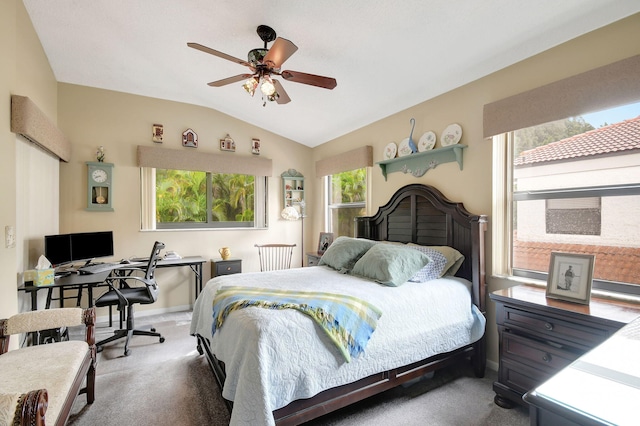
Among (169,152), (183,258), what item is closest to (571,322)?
(183,258)

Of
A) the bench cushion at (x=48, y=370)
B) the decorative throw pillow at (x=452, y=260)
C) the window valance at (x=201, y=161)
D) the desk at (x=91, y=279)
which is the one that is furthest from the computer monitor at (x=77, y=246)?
the decorative throw pillow at (x=452, y=260)

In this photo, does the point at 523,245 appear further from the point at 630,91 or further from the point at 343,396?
the point at 343,396

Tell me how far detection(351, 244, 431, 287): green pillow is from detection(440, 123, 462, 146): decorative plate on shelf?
110cm

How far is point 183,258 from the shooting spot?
13.2ft

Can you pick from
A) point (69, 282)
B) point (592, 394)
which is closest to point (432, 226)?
point (592, 394)

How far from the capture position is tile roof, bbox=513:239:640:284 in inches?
74.4

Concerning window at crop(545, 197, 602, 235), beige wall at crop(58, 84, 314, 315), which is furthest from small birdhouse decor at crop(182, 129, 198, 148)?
window at crop(545, 197, 602, 235)

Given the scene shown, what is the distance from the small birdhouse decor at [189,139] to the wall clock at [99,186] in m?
0.93

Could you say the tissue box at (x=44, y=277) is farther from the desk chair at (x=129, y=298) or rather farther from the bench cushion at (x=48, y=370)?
the bench cushion at (x=48, y=370)

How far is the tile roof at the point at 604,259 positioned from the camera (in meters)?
1.89

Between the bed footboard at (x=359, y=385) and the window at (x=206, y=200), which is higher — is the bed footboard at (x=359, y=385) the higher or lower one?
the lower one

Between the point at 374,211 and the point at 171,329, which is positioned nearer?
the point at 171,329

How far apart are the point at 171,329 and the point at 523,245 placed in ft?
12.0

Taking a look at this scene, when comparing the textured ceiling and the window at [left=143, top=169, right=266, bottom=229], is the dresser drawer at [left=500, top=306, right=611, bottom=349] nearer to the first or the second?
the textured ceiling
